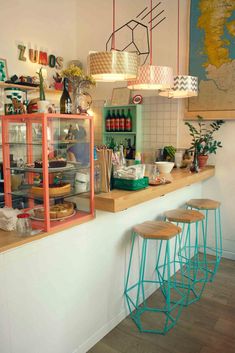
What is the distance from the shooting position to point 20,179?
2055mm

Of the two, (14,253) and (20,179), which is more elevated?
(20,179)

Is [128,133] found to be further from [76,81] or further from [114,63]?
[76,81]

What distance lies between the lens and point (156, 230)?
2.38 metres

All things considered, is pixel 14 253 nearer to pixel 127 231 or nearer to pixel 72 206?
pixel 72 206

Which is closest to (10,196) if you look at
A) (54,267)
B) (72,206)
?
(72,206)

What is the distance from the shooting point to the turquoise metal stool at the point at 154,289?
235 centimetres

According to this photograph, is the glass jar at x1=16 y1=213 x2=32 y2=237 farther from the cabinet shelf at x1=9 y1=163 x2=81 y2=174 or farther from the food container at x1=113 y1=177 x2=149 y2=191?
the food container at x1=113 y1=177 x2=149 y2=191

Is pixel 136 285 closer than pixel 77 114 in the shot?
No

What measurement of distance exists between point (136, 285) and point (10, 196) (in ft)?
4.09

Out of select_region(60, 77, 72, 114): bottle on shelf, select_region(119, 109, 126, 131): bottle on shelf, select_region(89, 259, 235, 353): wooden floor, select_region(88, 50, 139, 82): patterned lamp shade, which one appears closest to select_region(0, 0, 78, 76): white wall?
select_region(119, 109, 126, 131): bottle on shelf

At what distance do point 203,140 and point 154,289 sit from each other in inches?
65.7

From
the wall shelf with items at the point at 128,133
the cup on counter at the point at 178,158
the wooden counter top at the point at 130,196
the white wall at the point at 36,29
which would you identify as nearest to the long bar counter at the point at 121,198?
the wooden counter top at the point at 130,196

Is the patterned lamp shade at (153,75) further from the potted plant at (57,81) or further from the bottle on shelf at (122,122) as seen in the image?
the potted plant at (57,81)

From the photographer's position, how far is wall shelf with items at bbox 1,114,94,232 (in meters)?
1.87
